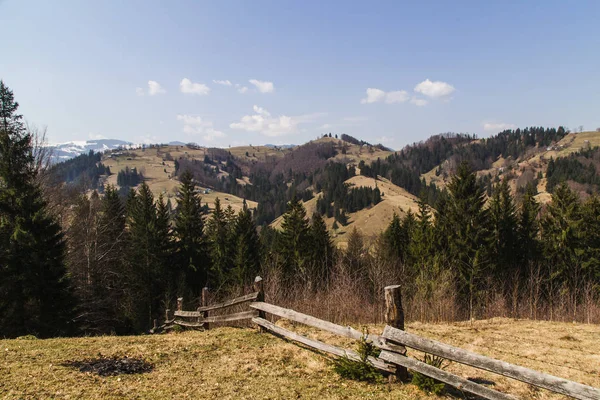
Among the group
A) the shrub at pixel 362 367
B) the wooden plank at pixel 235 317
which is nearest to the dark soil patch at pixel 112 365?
the wooden plank at pixel 235 317

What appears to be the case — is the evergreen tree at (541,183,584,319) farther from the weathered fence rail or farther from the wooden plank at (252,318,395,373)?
the wooden plank at (252,318,395,373)

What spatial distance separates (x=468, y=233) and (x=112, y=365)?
34.6 metres

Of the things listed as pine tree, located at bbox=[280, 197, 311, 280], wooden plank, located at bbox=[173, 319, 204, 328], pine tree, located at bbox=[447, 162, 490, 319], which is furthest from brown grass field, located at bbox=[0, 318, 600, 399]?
pine tree, located at bbox=[280, 197, 311, 280]

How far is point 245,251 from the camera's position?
37500mm

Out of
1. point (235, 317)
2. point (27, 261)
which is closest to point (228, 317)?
point (235, 317)

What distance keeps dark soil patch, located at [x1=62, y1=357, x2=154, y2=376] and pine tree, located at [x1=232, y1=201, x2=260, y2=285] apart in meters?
26.7

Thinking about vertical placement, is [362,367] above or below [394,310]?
below

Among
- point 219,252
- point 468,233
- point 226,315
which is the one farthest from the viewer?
point 219,252

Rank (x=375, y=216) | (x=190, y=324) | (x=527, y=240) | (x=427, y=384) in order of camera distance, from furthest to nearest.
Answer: (x=375, y=216) → (x=527, y=240) → (x=190, y=324) → (x=427, y=384)

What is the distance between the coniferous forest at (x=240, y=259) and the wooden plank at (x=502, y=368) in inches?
300

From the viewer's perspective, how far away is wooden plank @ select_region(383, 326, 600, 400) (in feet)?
15.4

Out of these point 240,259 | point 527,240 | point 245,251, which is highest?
point 245,251

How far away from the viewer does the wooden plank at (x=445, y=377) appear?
5316 millimetres

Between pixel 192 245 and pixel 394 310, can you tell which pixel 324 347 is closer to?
pixel 394 310
